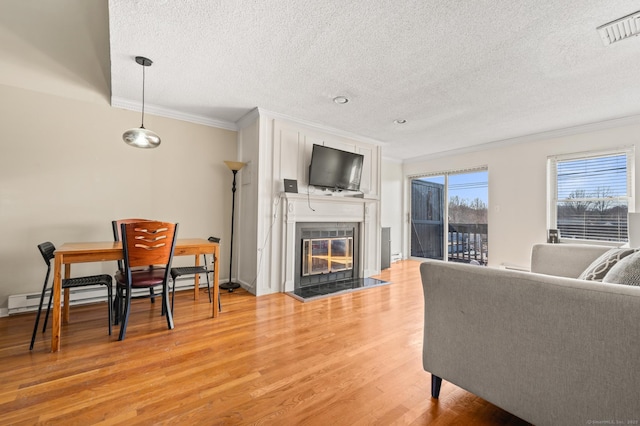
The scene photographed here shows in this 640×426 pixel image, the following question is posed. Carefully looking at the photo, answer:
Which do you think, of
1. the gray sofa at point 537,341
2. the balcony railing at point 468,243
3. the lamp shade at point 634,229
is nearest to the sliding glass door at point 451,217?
the balcony railing at point 468,243

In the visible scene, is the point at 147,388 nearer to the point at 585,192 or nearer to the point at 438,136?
the point at 438,136

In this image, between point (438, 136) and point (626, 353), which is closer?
point (626, 353)

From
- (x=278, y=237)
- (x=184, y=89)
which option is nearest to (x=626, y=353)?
(x=278, y=237)

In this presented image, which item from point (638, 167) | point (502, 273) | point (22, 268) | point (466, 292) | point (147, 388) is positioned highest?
point (638, 167)

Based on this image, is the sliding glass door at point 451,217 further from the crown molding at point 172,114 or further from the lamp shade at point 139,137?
the lamp shade at point 139,137

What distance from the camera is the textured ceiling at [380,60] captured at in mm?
1847

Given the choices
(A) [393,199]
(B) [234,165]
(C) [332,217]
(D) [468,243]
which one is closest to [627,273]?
(C) [332,217]

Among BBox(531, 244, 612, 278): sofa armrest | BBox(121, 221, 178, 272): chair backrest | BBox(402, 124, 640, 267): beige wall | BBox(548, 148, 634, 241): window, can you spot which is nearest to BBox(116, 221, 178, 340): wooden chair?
BBox(121, 221, 178, 272): chair backrest

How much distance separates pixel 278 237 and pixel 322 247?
72 cm

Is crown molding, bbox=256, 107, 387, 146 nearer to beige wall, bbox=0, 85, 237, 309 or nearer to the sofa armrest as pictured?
beige wall, bbox=0, 85, 237, 309

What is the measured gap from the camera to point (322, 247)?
409cm

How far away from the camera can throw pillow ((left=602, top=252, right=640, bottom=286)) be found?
3.74 feet

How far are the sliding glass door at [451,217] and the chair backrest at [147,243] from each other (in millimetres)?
5200

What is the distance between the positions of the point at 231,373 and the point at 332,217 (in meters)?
2.65
